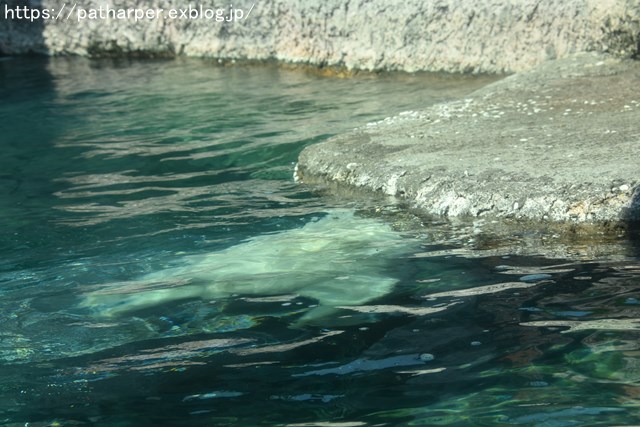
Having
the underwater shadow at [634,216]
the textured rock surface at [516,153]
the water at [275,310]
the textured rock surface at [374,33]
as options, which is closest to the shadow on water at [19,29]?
the textured rock surface at [374,33]

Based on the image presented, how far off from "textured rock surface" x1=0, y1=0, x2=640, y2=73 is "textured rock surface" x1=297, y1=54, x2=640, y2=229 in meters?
1.13

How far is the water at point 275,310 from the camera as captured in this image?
2.76 m

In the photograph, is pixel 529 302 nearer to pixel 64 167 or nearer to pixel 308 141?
pixel 308 141

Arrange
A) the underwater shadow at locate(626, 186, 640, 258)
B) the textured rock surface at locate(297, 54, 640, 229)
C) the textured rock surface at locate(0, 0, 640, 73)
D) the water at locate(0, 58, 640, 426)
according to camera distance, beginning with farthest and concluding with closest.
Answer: the textured rock surface at locate(0, 0, 640, 73) → the textured rock surface at locate(297, 54, 640, 229) → the underwater shadow at locate(626, 186, 640, 258) → the water at locate(0, 58, 640, 426)

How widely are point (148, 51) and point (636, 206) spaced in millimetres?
7543

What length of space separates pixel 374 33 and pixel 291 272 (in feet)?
17.2

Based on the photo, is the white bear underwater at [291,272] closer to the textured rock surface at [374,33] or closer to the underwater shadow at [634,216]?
the underwater shadow at [634,216]

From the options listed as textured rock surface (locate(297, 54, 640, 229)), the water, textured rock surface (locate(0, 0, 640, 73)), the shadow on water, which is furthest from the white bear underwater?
the shadow on water

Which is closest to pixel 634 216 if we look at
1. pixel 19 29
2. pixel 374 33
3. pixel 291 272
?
pixel 291 272

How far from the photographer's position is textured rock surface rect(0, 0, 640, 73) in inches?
302

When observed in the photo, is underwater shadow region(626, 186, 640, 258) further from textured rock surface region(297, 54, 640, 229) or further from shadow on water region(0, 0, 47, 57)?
shadow on water region(0, 0, 47, 57)

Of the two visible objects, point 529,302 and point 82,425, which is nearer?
point 82,425

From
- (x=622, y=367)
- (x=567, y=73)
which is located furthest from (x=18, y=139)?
(x=622, y=367)

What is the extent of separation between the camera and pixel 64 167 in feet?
21.3
